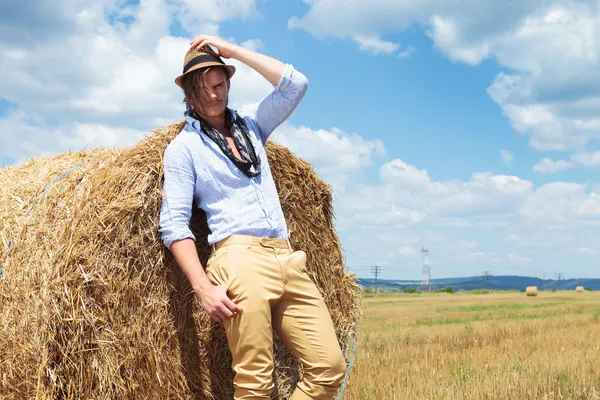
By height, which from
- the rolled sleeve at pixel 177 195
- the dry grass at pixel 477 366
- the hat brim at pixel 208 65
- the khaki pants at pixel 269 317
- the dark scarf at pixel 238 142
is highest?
the hat brim at pixel 208 65

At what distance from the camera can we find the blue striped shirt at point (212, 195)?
3479mm

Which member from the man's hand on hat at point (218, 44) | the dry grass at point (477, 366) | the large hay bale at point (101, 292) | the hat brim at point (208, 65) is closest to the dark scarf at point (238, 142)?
the hat brim at point (208, 65)

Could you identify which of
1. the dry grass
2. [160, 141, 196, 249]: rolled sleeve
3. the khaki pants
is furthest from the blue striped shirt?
the dry grass

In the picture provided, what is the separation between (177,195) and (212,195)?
0.20m

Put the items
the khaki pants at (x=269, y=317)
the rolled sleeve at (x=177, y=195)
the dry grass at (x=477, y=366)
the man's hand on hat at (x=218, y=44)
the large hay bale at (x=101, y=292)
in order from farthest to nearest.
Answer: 1. the dry grass at (x=477, y=366)
2. the man's hand on hat at (x=218, y=44)
3. the large hay bale at (x=101, y=292)
4. the rolled sleeve at (x=177, y=195)
5. the khaki pants at (x=269, y=317)

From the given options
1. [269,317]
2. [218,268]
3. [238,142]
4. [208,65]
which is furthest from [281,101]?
[269,317]

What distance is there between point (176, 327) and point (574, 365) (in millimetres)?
3788

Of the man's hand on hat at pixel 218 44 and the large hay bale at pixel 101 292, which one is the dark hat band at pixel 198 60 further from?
the large hay bale at pixel 101 292

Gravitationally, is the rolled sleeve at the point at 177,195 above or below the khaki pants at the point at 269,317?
above

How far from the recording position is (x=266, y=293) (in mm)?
3348

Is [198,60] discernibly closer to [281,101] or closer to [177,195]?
[281,101]

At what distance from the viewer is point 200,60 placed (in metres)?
3.64

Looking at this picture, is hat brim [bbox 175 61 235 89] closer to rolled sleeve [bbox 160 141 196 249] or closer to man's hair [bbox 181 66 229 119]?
man's hair [bbox 181 66 229 119]

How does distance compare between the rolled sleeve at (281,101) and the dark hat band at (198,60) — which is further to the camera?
the rolled sleeve at (281,101)
